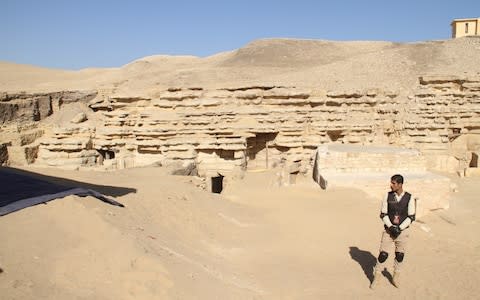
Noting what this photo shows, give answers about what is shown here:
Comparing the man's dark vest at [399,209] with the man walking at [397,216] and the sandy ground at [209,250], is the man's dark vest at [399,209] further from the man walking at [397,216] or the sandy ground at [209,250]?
the sandy ground at [209,250]

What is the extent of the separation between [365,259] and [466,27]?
25.8m

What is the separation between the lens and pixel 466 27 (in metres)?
25.4

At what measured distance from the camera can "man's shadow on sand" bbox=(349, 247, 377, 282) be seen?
5096mm

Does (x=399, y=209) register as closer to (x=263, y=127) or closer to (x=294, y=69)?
(x=263, y=127)

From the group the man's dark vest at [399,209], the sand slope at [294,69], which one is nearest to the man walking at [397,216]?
the man's dark vest at [399,209]

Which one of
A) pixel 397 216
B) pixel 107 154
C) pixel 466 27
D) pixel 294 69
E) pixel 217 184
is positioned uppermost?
pixel 466 27

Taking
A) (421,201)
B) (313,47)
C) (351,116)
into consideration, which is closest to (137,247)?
(421,201)

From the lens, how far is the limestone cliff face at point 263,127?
12406 mm

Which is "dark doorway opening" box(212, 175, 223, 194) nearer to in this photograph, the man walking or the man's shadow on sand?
the man's shadow on sand

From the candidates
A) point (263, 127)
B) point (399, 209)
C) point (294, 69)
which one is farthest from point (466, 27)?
point (399, 209)

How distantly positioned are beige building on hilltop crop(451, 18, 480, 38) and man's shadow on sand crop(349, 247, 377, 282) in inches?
984

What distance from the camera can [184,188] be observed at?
25.7ft

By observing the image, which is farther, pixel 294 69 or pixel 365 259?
pixel 294 69

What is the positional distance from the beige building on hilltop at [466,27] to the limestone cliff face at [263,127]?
14223mm
